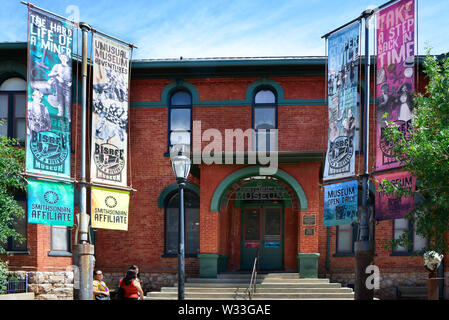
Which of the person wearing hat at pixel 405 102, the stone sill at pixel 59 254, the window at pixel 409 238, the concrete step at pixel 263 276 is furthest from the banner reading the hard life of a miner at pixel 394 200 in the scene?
the stone sill at pixel 59 254

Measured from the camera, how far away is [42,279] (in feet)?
56.2

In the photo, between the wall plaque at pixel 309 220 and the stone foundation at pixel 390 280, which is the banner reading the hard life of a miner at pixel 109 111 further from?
the stone foundation at pixel 390 280

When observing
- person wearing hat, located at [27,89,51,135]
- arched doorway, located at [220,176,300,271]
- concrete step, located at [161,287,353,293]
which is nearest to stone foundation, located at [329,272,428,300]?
arched doorway, located at [220,176,300,271]

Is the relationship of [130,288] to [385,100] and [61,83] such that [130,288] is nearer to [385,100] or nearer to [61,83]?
[61,83]

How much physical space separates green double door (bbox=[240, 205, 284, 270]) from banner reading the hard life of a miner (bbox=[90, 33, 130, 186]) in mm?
5596

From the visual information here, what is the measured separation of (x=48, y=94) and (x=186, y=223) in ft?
24.4

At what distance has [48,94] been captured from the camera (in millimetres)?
13344

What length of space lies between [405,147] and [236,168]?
699cm

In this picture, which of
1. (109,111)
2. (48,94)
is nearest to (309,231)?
(109,111)

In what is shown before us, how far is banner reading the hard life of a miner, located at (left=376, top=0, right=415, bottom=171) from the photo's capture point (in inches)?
449

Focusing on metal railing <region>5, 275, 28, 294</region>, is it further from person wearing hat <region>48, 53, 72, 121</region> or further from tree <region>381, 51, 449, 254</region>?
tree <region>381, 51, 449, 254</region>

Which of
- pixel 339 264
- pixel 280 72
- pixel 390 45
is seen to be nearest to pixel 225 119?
pixel 280 72

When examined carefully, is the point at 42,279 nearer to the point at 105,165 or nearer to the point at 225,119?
the point at 105,165

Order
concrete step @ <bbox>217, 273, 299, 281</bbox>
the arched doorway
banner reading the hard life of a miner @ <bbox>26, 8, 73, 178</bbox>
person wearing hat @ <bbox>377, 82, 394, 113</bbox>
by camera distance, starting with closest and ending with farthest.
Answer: person wearing hat @ <bbox>377, 82, 394, 113</bbox>
banner reading the hard life of a miner @ <bbox>26, 8, 73, 178</bbox>
concrete step @ <bbox>217, 273, 299, 281</bbox>
the arched doorway
